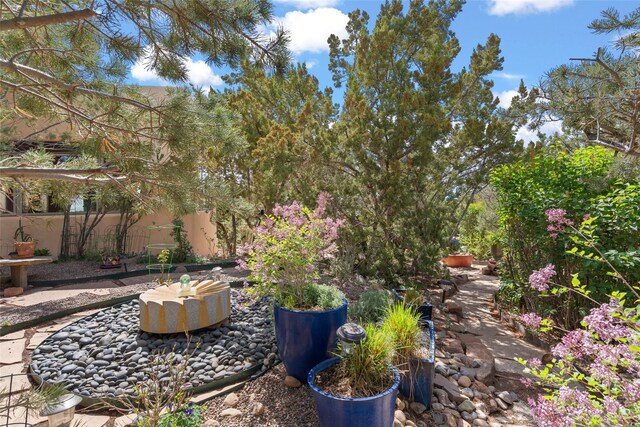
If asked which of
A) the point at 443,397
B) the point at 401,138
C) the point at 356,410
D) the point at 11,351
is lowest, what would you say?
the point at 443,397

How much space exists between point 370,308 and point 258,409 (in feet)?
4.36

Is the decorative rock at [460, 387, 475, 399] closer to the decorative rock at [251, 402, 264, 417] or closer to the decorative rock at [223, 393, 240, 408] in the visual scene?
the decorative rock at [251, 402, 264, 417]

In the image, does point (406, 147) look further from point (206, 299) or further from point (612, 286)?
point (206, 299)

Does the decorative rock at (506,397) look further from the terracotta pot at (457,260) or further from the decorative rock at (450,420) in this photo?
the terracotta pot at (457,260)

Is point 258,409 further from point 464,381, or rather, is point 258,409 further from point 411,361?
point 464,381

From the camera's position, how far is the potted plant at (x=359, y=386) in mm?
1819

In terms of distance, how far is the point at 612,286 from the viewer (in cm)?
314

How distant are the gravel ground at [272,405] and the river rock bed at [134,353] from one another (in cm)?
20

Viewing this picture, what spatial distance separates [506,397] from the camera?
9.12 ft

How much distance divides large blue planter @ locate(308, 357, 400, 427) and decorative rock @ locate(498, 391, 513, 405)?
138cm

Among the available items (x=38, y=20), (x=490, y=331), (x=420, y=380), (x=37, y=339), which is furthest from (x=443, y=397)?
(x=37, y=339)

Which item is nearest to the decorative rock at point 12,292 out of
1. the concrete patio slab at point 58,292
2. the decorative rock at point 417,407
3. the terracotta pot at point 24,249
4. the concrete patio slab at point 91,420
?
the concrete patio slab at point 58,292

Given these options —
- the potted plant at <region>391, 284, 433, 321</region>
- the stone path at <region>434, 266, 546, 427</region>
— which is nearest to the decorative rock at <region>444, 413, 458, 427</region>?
the stone path at <region>434, 266, 546, 427</region>

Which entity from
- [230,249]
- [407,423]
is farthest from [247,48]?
[230,249]
